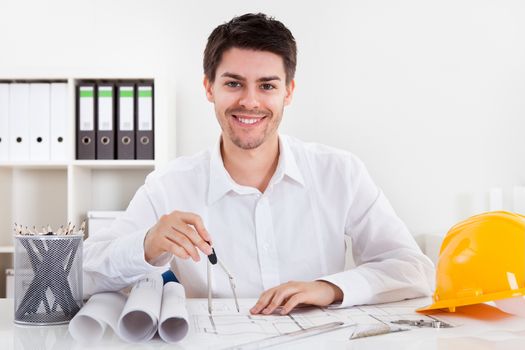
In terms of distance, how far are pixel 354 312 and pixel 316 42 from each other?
7.06 feet

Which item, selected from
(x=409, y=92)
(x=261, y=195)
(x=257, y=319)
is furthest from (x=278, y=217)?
(x=409, y=92)

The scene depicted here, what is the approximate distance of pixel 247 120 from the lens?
1941mm

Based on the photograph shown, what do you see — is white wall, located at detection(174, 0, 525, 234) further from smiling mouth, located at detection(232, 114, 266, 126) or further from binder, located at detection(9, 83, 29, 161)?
smiling mouth, located at detection(232, 114, 266, 126)

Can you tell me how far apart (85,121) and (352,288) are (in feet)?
6.44

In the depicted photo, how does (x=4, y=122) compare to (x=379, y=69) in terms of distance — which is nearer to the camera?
(x=4, y=122)

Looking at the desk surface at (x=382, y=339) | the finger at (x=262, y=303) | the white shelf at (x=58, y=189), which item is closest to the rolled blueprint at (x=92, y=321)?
the desk surface at (x=382, y=339)

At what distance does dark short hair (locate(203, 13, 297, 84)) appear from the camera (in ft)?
6.38

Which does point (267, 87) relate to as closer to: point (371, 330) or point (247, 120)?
point (247, 120)

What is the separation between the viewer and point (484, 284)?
134cm

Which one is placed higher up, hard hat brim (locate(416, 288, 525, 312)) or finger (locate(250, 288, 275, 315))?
hard hat brim (locate(416, 288, 525, 312))

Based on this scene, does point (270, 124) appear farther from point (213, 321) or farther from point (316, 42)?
point (316, 42)

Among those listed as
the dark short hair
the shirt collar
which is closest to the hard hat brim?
the shirt collar

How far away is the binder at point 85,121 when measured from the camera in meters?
3.10

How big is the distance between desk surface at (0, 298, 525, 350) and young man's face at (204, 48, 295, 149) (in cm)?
87
